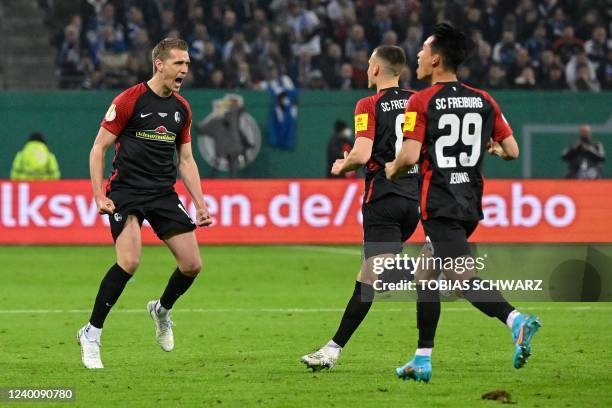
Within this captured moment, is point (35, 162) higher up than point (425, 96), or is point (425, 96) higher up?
point (425, 96)

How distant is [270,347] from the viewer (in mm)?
9805

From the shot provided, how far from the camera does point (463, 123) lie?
7.53m

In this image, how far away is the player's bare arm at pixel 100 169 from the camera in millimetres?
8555

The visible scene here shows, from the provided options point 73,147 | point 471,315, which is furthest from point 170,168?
point 73,147

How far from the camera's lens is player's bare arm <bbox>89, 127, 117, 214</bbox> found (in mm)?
8555

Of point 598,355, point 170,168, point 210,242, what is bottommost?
point 210,242

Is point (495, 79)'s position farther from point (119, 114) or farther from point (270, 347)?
point (119, 114)

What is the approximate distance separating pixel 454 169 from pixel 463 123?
0.91 ft

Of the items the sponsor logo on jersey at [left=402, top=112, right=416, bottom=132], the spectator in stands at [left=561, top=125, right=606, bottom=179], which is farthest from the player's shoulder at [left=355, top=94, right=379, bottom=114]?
the spectator in stands at [left=561, top=125, right=606, bottom=179]

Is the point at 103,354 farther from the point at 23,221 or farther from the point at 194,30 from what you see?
the point at 194,30

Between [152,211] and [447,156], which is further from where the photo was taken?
[152,211]

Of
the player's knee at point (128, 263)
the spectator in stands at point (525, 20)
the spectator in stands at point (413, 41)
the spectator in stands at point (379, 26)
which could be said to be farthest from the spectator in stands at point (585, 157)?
the player's knee at point (128, 263)

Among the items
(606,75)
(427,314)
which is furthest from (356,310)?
(606,75)

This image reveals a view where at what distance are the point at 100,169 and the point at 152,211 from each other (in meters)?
0.49
